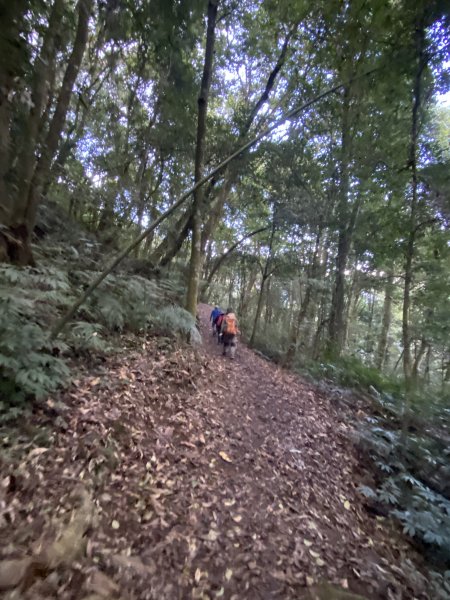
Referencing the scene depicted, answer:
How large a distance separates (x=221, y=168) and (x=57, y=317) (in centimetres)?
332

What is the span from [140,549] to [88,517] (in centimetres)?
52

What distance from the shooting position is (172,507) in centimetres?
336

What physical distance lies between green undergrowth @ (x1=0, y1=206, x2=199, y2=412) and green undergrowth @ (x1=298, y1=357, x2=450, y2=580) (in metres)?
4.27

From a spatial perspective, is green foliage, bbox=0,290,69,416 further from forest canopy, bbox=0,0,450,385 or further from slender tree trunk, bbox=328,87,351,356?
slender tree trunk, bbox=328,87,351,356

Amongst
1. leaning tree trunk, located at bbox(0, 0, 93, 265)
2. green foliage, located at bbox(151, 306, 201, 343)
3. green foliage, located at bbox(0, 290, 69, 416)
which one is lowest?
green foliage, located at bbox(0, 290, 69, 416)

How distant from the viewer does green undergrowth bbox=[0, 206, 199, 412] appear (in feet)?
11.4

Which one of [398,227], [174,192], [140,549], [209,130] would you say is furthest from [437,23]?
[174,192]

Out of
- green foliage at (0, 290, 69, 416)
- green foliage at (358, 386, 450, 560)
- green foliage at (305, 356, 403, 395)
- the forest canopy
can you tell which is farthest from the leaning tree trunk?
green foliage at (305, 356, 403, 395)

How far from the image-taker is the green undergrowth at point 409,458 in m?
4.10

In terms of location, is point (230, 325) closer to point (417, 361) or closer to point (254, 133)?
point (417, 361)

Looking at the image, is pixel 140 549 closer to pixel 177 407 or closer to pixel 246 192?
pixel 177 407

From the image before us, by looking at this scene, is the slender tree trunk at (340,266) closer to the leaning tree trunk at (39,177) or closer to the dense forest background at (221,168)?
the dense forest background at (221,168)

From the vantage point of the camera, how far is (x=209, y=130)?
1249 centimetres

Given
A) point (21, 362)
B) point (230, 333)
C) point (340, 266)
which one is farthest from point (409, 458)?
point (340, 266)
